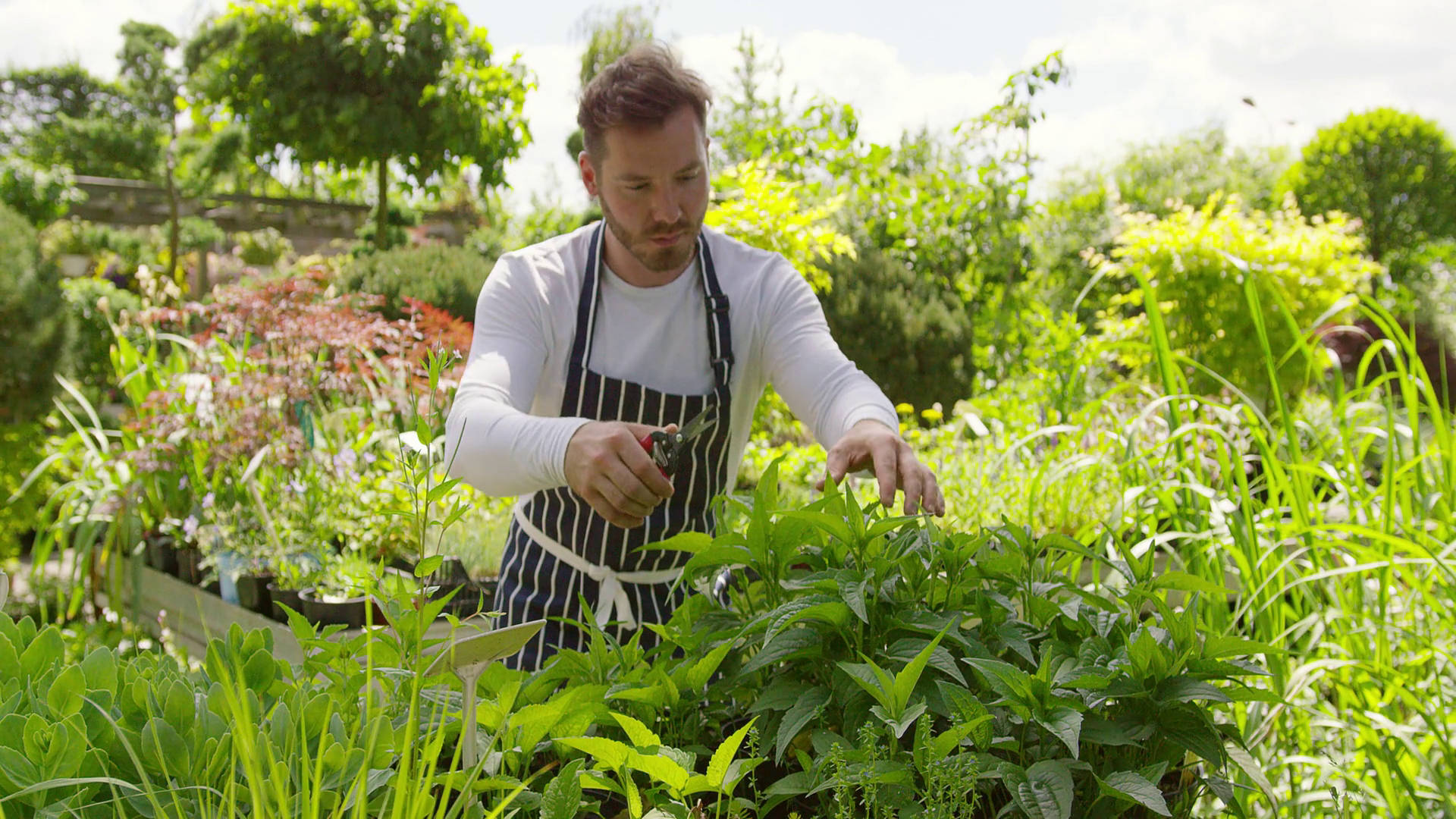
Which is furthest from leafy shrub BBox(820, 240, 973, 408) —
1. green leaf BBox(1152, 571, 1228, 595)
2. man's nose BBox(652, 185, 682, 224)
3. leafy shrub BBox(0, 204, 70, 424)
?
green leaf BBox(1152, 571, 1228, 595)

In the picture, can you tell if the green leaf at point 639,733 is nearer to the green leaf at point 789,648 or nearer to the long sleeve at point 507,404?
the green leaf at point 789,648

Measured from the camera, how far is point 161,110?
1318 inches

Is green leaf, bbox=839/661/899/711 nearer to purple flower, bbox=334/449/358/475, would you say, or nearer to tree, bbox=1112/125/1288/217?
purple flower, bbox=334/449/358/475

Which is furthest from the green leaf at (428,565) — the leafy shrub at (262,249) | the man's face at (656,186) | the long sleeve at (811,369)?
the leafy shrub at (262,249)

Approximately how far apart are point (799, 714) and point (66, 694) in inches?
19.8

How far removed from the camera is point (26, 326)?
18.2 feet

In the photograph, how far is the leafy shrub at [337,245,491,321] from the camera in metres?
7.34

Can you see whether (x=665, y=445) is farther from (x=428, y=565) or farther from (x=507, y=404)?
(x=428, y=565)

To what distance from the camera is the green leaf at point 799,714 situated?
78 cm

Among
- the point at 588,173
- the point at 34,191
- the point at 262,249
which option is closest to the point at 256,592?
the point at 588,173

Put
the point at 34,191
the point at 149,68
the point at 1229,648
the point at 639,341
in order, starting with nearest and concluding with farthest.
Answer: the point at 1229,648 → the point at 639,341 → the point at 34,191 → the point at 149,68

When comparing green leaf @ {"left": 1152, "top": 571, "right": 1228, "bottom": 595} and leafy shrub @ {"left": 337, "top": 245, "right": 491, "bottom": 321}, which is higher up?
leafy shrub @ {"left": 337, "top": 245, "right": 491, "bottom": 321}

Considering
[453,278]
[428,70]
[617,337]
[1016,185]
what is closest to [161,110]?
[428,70]

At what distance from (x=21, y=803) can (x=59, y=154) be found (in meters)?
35.5
